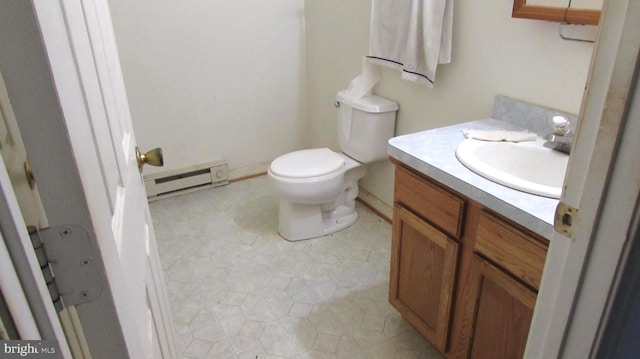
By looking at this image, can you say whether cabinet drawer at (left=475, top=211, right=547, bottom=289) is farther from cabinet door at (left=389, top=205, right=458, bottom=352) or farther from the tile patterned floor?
the tile patterned floor

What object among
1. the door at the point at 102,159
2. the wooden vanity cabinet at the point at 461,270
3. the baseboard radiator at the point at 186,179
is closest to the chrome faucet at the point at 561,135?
the wooden vanity cabinet at the point at 461,270

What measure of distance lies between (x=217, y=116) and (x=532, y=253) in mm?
2282

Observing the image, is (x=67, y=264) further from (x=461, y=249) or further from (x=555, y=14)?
(x=555, y=14)

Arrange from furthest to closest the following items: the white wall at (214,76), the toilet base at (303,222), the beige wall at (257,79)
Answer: the white wall at (214,76), the toilet base at (303,222), the beige wall at (257,79)

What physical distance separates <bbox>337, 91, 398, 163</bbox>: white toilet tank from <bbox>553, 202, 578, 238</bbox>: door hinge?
164 cm

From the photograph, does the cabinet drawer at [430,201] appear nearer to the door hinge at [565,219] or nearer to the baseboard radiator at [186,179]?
the door hinge at [565,219]

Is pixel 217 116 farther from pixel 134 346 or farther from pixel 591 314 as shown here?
pixel 591 314

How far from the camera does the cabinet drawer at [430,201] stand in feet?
4.17

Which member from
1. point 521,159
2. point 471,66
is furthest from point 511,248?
point 471,66

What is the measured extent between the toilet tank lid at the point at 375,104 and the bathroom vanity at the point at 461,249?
622mm

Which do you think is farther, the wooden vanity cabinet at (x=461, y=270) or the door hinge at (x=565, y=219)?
the wooden vanity cabinet at (x=461, y=270)

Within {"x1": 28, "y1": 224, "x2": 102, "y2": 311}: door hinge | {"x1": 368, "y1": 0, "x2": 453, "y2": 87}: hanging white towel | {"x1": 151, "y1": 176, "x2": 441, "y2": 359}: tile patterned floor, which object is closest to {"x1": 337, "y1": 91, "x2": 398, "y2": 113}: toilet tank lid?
{"x1": 368, "y1": 0, "x2": 453, "y2": 87}: hanging white towel

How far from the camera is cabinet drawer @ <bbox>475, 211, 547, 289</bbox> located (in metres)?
1.04

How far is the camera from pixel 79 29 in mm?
591
